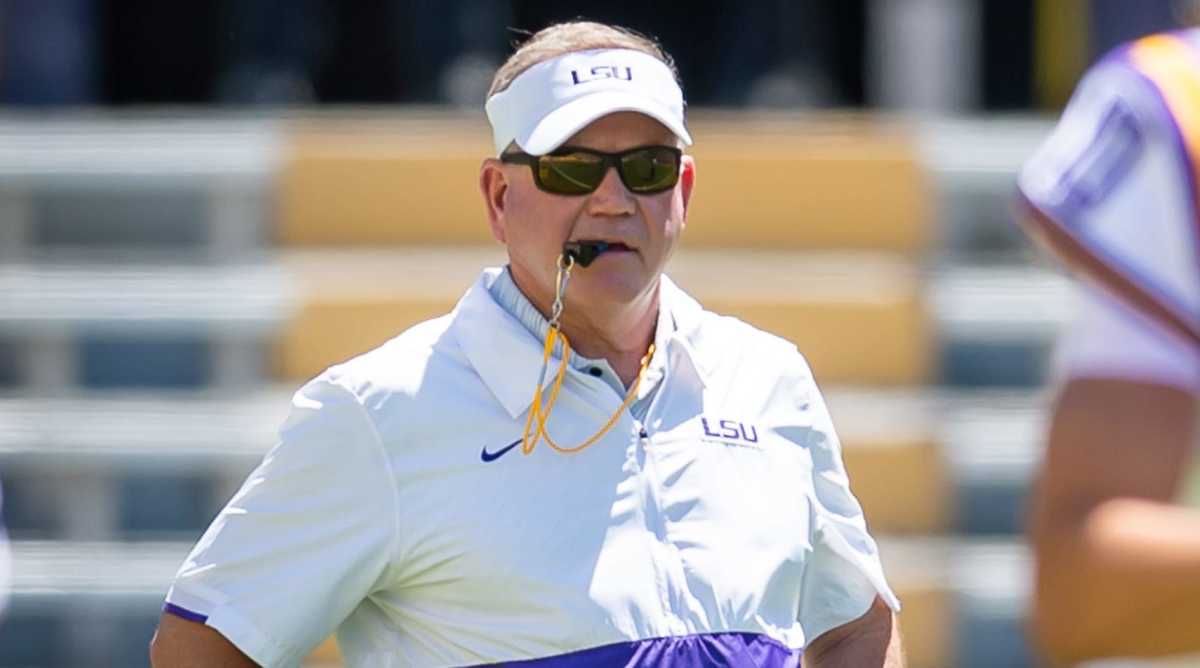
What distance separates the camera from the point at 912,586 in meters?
6.38

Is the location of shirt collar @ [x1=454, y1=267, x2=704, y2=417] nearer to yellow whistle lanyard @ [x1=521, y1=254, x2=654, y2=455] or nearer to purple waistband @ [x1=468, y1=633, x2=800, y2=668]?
yellow whistle lanyard @ [x1=521, y1=254, x2=654, y2=455]

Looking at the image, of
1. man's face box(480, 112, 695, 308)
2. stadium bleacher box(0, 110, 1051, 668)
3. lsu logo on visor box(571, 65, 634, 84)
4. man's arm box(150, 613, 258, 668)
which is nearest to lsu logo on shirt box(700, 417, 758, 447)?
man's face box(480, 112, 695, 308)

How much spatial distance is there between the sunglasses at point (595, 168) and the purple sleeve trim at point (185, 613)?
55 centimetres

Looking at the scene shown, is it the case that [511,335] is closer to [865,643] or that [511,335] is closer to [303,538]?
[303,538]

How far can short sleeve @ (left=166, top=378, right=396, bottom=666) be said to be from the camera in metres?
2.35

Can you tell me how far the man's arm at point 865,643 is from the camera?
2.60 m

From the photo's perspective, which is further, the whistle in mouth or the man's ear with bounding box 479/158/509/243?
the man's ear with bounding box 479/158/509/243

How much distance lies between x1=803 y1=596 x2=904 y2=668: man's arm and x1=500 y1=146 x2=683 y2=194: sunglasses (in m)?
0.54

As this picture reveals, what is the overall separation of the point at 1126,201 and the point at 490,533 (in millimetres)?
986

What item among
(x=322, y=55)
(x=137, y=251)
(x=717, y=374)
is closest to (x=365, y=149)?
(x=137, y=251)

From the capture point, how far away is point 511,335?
2.46 m

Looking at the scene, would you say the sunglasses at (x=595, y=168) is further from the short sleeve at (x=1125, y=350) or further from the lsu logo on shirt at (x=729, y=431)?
the short sleeve at (x=1125, y=350)

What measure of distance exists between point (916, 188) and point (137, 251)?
8.09 ft

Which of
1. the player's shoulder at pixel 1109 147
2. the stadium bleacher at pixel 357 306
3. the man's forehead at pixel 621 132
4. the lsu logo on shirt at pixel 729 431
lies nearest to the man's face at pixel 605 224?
the man's forehead at pixel 621 132
